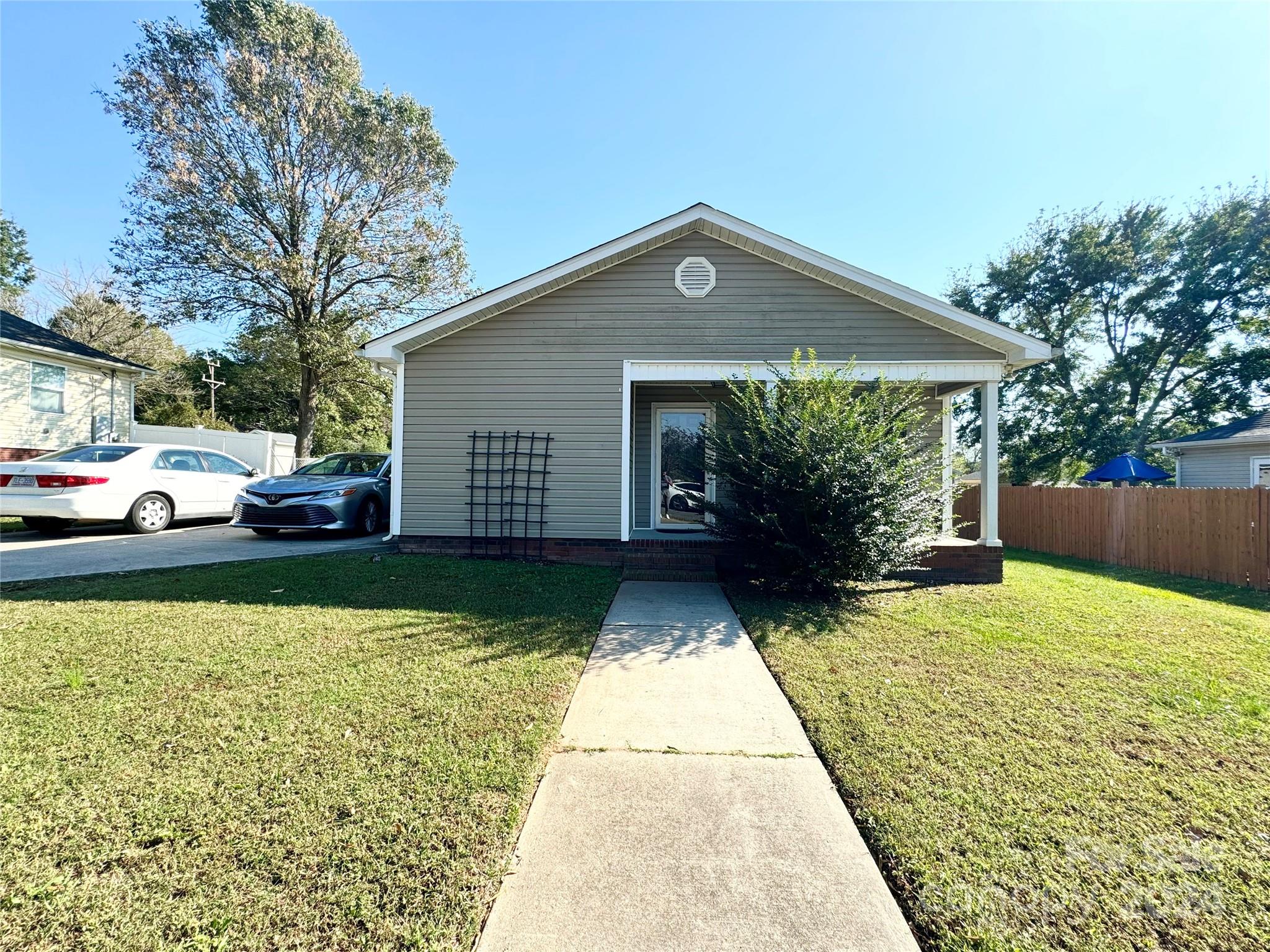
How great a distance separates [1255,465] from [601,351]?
17820mm

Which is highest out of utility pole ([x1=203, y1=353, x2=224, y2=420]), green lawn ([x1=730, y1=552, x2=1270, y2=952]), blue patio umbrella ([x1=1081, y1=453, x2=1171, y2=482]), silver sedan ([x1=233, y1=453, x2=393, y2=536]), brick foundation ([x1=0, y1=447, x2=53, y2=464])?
utility pole ([x1=203, y1=353, x2=224, y2=420])

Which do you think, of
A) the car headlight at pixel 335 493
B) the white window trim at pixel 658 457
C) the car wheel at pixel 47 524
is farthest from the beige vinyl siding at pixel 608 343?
the car wheel at pixel 47 524

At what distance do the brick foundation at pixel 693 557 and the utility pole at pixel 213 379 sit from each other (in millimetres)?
27061

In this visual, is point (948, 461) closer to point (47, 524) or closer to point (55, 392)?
point (47, 524)

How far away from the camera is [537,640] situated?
409cm

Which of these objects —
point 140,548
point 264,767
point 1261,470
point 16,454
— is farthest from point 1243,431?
point 16,454

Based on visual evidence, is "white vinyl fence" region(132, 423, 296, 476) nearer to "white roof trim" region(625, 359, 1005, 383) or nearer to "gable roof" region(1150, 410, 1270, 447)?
"white roof trim" region(625, 359, 1005, 383)

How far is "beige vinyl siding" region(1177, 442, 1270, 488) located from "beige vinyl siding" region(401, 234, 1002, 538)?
14.3m

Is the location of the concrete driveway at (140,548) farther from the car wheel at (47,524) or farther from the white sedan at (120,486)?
the white sedan at (120,486)

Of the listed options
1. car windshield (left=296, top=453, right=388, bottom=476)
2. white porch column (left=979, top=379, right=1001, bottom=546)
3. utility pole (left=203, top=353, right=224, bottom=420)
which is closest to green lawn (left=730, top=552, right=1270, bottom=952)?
white porch column (left=979, top=379, right=1001, bottom=546)

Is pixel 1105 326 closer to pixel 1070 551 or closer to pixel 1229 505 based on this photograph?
pixel 1070 551

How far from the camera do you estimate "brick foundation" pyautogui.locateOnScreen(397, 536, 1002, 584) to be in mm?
6711

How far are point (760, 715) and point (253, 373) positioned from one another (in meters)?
21.6

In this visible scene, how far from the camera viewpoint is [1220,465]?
14586 millimetres
